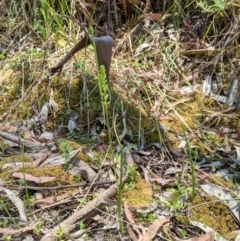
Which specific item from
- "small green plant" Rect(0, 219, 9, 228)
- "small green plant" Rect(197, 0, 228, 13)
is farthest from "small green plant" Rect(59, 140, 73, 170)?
"small green plant" Rect(197, 0, 228, 13)

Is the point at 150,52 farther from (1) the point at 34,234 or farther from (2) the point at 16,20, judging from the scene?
(1) the point at 34,234

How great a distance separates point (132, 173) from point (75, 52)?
0.76m

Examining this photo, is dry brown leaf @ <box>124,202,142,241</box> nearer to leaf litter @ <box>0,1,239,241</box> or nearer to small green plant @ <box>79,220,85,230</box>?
leaf litter @ <box>0,1,239,241</box>

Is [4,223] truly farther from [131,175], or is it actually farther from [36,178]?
[131,175]

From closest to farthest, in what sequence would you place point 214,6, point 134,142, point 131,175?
point 131,175, point 134,142, point 214,6

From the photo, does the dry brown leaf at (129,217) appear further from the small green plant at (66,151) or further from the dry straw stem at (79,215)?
the small green plant at (66,151)

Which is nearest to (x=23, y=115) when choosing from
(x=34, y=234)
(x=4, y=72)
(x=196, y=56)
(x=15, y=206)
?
(x=4, y=72)

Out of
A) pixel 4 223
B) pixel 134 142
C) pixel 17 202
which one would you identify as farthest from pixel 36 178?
pixel 134 142

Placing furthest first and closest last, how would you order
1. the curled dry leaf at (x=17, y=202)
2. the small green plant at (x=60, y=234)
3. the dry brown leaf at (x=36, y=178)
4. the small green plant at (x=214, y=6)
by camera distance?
the small green plant at (x=214, y=6)
the dry brown leaf at (x=36, y=178)
the curled dry leaf at (x=17, y=202)
the small green plant at (x=60, y=234)

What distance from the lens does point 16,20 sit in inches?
114

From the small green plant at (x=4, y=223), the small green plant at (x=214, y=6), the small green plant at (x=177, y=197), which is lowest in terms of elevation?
the small green plant at (x=177, y=197)

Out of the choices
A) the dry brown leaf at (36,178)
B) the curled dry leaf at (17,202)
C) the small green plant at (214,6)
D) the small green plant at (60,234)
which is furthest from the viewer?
the small green plant at (214,6)

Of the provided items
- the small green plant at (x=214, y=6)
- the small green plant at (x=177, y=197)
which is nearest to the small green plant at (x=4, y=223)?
the small green plant at (x=177, y=197)

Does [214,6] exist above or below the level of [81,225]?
above
